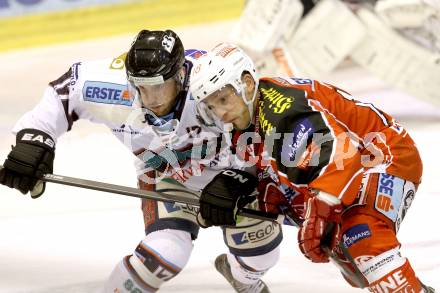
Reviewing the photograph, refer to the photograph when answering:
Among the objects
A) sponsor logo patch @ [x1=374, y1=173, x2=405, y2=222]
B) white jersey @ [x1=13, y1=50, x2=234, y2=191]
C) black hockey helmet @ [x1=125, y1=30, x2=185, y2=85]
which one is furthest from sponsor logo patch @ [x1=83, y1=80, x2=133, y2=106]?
sponsor logo patch @ [x1=374, y1=173, x2=405, y2=222]

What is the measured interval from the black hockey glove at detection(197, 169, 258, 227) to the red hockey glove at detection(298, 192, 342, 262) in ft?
1.13

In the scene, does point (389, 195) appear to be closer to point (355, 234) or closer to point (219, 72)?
point (355, 234)

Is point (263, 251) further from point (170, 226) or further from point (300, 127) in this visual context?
point (300, 127)

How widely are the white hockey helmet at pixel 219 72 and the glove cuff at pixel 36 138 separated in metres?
0.60

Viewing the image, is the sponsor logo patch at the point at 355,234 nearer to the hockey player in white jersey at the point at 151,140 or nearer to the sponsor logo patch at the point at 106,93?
the hockey player in white jersey at the point at 151,140

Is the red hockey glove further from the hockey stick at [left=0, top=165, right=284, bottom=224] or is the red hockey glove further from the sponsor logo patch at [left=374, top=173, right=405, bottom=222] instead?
the hockey stick at [left=0, top=165, right=284, bottom=224]

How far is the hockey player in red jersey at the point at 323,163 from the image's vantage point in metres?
2.96

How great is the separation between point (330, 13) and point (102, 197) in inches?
85.7

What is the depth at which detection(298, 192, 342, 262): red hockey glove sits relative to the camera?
2922mm

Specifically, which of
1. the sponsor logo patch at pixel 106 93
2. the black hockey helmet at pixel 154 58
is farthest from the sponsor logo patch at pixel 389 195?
the sponsor logo patch at pixel 106 93

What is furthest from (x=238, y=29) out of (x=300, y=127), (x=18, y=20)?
(x=300, y=127)

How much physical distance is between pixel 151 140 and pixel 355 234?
0.84 m

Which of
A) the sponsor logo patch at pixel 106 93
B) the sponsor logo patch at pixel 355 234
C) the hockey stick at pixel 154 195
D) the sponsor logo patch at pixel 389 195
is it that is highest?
the sponsor logo patch at pixel 106 93

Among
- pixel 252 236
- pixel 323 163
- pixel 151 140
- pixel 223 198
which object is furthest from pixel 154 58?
pixel 252 236
